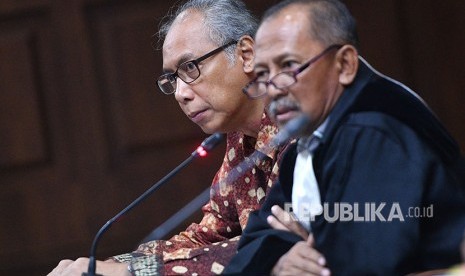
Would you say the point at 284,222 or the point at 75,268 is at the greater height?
the point at 284,222

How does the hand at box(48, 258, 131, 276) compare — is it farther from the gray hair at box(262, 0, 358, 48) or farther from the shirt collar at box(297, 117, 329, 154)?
the gray hair at box(262, 0, 358, 48)

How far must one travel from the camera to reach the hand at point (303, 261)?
2258 mm

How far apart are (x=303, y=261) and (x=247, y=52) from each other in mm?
1041

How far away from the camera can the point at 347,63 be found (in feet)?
7.82

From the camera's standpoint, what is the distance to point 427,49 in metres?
4.20

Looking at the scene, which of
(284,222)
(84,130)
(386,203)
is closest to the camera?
(386,203)

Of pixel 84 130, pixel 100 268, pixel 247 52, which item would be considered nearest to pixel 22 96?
pixel 84 130

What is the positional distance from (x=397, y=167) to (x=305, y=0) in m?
0.49

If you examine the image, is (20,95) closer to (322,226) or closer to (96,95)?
(96,95)

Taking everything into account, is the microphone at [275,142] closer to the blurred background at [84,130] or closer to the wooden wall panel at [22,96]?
the blurred background at [84,130]

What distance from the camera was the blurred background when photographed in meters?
4.56

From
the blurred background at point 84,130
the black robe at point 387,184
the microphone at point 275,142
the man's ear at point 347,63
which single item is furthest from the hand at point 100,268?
the blurred background at point 84,130

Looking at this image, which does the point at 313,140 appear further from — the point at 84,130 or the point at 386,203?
the point at 84,130

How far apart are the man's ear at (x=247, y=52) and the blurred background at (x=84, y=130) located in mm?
1272
